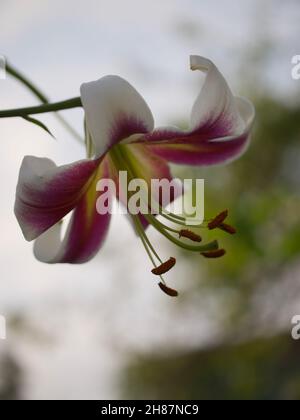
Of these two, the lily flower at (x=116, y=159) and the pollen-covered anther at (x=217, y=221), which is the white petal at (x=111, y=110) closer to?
the lily flower at (x=116, y=159)

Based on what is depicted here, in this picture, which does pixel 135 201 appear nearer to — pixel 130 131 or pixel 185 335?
pixel 130 131

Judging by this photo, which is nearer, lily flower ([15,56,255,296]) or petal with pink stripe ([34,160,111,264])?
lily flower ([15,56,255,296])

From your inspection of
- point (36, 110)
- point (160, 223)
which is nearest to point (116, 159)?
point (160, 223)

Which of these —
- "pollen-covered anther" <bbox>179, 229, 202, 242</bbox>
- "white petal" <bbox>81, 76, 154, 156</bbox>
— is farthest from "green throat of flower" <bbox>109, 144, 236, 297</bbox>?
"white petal" <bbox>81, 76, 154, 156</bbox>

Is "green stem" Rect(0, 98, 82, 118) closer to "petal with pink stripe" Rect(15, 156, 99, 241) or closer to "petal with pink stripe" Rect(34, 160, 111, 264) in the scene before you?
"petal with pink stripe" Rect(15, 156, 99, 241)

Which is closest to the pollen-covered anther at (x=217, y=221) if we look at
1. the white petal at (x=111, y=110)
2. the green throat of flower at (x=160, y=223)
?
the green throat of flower at (x=160, y=223)

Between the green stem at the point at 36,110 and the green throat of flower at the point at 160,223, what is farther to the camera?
the green throat of flower at the point at 160,223
